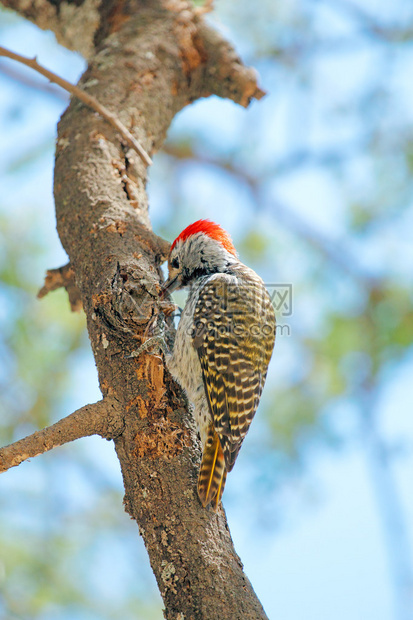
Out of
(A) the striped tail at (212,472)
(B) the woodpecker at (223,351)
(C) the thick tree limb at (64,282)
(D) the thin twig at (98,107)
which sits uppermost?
(D) the thin twig at (98,107)

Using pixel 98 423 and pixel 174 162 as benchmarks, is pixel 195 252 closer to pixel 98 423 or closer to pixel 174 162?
pixel 98 423

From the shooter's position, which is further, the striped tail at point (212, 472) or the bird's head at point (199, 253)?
the bird's head at point (199, 253)

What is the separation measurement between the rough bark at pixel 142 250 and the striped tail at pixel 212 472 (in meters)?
0.04

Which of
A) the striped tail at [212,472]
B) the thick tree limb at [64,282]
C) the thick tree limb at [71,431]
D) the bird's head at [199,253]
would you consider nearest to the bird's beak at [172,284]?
the bird's head at [199,253]

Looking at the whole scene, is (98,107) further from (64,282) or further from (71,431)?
(71,431)

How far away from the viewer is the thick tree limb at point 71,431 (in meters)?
2.19

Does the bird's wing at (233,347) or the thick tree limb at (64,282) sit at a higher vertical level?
the thick tree limb at (64,282)

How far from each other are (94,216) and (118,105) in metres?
1.06

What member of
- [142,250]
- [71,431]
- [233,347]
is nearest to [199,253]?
[233,347]

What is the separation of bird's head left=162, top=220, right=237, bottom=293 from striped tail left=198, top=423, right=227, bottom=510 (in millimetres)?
1439

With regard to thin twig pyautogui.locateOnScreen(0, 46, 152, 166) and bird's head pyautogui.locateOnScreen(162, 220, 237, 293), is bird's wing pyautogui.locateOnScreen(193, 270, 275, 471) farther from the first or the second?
thin twig pyautogui.locateOnScreen(0, 46, 152, 166)

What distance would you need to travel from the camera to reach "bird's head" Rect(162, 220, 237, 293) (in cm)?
417

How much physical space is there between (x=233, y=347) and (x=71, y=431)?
4.38 ft

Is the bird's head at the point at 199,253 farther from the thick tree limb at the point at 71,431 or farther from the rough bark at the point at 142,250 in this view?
the thick tree limb at the point at 71,431
